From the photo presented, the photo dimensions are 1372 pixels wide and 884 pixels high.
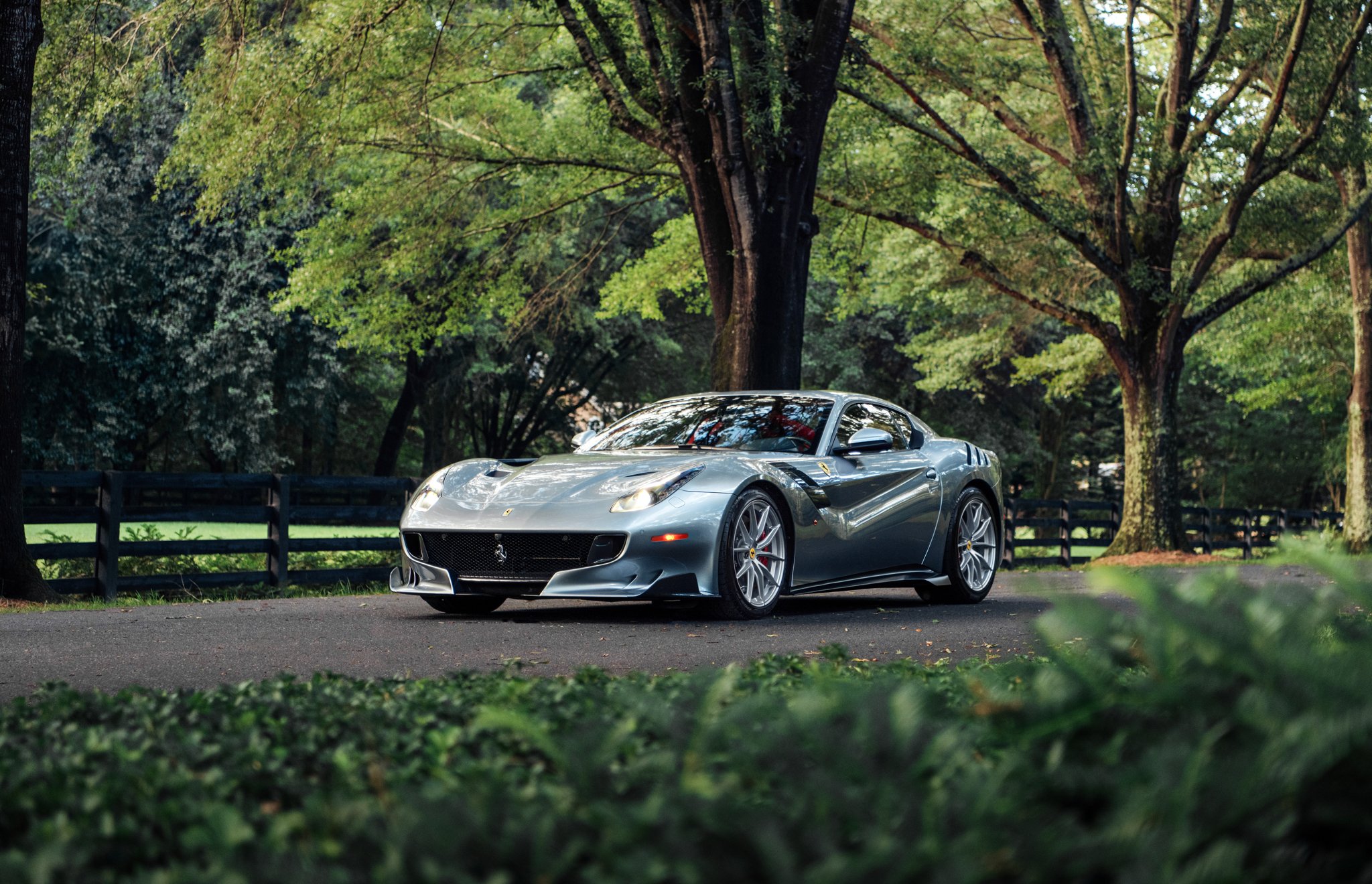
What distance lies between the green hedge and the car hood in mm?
6259

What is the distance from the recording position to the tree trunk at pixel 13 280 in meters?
10.4

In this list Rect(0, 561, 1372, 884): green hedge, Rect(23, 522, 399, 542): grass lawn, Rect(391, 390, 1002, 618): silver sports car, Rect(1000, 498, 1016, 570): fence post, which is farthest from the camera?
Rect(23, 522, 399, 542): grass lawn

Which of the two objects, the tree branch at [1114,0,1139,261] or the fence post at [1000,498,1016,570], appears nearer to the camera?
the tree branch at [1114,0,1139,261]

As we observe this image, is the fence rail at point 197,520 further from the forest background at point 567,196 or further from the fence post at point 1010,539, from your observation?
the fence post at point 1010,539

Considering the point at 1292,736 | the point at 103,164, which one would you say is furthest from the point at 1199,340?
the point at 1292,736

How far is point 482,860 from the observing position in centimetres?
149

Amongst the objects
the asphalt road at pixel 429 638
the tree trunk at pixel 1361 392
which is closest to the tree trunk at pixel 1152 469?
the tree trunk at pixel 1361 392

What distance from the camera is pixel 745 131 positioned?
13.8 meters

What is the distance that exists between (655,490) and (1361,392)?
21.9 meters

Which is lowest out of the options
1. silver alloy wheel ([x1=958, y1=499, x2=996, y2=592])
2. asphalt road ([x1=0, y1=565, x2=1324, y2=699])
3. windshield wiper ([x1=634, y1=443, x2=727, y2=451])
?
asphalt road ([x1=0, y1=565, x2=1324, y2=699])

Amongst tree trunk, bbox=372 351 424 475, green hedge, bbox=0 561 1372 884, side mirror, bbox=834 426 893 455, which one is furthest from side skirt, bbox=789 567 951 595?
tree trunk, bbox=372 351 424 475

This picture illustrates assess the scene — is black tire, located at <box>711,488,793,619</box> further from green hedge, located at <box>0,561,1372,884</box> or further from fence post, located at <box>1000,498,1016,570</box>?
fence post, located at <box>1000,498,1016,570</box>

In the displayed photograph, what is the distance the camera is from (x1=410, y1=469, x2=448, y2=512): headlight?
9062 mm

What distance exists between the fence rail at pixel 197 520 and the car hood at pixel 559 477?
3669mm
